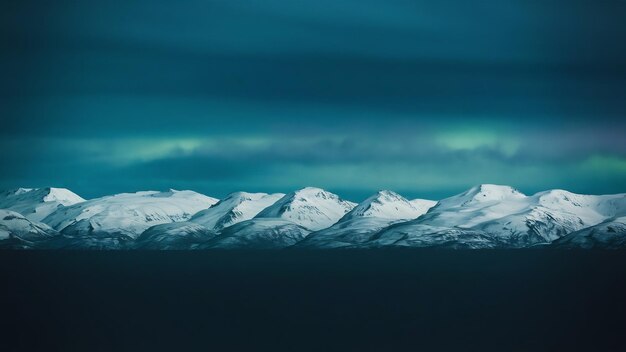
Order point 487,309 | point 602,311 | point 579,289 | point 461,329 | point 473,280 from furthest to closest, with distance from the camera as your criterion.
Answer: point 473,280, point 579,289, point 487,309, point 602,311, point 461,329

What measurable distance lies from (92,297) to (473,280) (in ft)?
224

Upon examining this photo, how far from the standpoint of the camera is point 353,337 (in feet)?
215

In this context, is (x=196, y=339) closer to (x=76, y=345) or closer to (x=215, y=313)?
(x=76, y=345)

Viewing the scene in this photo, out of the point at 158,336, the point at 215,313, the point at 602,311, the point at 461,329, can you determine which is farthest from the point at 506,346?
the point at 215,313

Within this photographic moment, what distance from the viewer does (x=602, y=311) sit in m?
79.7

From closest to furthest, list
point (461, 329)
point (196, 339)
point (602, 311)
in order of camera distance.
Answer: point (196, 339), point (461, 329), point (602, 311)

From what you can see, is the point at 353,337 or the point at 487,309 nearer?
the point at 353,337

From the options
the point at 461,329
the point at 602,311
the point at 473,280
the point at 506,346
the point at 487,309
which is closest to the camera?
the point at 506,346

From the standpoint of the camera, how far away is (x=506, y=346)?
60188 mm

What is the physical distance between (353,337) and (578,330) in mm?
20607

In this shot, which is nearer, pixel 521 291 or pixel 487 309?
pixel 487 309

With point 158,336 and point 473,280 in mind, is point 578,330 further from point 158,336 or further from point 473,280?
point 473,280

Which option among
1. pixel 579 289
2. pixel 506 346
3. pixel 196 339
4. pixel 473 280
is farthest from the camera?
Answer: pixel 473 280

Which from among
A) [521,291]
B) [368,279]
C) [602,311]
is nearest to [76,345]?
[602,311]
